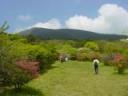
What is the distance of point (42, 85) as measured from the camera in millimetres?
30750

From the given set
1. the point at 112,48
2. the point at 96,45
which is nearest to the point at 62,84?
the point at 112,48

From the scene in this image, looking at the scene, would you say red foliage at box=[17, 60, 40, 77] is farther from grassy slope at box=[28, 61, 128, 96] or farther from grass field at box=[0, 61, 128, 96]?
grassy slope at box=[28, 61, 128, 96]

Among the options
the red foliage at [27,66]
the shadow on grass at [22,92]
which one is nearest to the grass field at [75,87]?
the shadow on grass at [22,92]

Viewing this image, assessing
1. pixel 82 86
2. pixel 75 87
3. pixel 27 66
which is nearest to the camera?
pixel 27 66

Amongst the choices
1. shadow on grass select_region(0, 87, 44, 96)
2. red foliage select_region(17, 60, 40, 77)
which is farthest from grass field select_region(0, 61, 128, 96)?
red foliage select_region(17, 60, 40, 77)

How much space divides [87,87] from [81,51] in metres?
50.3

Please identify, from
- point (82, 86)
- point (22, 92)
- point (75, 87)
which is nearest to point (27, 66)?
point (22, 92)

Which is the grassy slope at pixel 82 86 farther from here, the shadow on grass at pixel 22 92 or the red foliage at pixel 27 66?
the red foliage at pixel 27 66

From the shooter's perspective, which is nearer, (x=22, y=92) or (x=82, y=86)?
(x=22, y=92)

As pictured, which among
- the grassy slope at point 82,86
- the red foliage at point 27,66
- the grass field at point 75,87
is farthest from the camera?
the grassy slope at point 82,86

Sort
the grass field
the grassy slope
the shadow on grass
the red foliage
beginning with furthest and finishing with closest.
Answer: the grassy slope, the grass field, the red foliage, the shadow on grass

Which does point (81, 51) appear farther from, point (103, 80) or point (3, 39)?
point (3, 39)

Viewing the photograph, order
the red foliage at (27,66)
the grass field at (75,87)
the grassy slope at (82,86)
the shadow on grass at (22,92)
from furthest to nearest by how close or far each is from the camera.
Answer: the grassy slope at (82,86), the grass field at (75,87), the red foliage at (27,66), the shadow on grass at (22,92)

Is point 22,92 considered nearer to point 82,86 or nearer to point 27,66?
point 27,66
